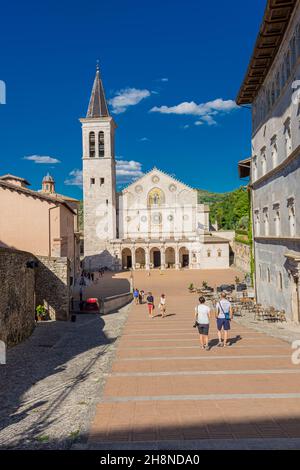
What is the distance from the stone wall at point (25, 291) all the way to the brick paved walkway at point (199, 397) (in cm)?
413

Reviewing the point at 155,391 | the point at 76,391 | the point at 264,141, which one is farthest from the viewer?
the point at 264,141

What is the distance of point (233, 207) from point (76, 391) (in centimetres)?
7844

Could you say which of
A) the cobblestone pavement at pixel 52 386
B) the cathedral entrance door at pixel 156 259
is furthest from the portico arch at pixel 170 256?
the cobblestone pavement at pixel 52 386

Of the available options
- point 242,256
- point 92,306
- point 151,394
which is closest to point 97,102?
point 242,256

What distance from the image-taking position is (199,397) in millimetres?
7211

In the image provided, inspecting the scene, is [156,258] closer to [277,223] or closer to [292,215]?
[277,223]

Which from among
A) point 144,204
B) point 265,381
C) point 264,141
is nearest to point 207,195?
point 144,204

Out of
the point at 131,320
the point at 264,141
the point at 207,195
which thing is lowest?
the point at 131,320

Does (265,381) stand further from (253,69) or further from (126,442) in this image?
(253,69)

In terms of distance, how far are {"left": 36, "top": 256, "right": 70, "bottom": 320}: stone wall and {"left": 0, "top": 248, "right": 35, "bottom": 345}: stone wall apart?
10.7 feet

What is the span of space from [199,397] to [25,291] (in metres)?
11.0

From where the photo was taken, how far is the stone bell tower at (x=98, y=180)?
59.8m

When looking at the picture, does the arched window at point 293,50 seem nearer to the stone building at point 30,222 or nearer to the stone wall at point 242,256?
the stone building at point 30,222

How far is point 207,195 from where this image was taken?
514ft
